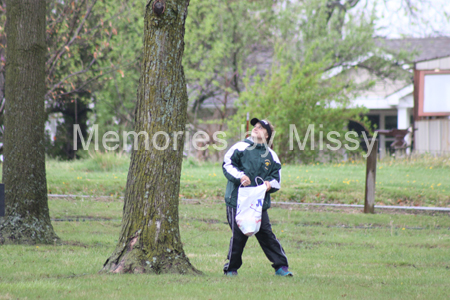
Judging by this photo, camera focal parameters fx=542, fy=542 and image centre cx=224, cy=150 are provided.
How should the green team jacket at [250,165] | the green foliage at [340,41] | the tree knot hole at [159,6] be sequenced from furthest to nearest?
the green foliage at [340,41], the green team jacket at [250,165], the tree knot hole at [159,6]

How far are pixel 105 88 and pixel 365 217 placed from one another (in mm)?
16821

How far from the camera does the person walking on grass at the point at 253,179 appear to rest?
568cm

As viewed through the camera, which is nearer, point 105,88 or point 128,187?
point 128,187

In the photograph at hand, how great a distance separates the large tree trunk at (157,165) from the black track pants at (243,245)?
47 cm

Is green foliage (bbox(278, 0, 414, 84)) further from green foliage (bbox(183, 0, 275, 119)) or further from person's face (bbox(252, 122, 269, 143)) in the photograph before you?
person's face (bbox(252, 122, 269, 143))

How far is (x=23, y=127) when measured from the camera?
24.4ft

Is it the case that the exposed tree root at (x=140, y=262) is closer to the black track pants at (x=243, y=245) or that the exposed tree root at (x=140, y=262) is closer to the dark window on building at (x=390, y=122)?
the black track pants at (x=243, y=245)

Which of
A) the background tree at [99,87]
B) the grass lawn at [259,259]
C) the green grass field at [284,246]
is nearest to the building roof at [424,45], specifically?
the green grass field at [284,246]

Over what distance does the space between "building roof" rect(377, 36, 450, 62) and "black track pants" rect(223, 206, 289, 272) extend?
21.8 m

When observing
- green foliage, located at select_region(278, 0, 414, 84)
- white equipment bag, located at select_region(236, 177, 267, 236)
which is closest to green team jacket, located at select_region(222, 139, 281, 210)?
white equipment bag, located at select_region(236, 177, 267, 236)

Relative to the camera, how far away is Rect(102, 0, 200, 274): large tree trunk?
213 inches

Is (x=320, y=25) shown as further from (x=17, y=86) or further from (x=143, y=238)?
(x=143, y=238)

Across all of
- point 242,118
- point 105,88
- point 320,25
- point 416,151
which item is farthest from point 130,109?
point 416,151

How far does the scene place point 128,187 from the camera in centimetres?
554
